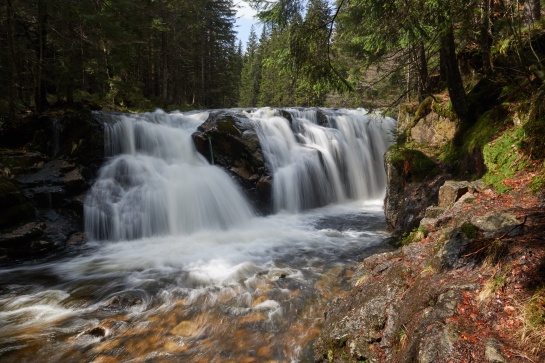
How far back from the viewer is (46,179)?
9602 mm

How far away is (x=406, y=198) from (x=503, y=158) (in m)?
2.67

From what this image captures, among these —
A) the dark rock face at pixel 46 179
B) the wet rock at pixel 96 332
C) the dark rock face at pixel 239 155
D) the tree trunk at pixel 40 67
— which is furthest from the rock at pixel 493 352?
the tree trunk at pixel 40 67

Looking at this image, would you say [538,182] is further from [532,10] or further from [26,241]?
[26,241]

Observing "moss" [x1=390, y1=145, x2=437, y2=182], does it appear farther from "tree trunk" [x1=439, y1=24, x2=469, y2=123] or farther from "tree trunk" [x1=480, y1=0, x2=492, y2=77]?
"tree trunk" [x1=480, y1=0, x2=492, y2=77]

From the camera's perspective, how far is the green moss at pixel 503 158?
17.1 ft

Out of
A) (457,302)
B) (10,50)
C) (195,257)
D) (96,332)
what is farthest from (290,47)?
(10,50)

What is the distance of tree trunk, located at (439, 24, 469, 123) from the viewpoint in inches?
266

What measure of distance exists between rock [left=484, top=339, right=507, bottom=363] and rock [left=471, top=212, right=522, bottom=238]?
55.6 inches

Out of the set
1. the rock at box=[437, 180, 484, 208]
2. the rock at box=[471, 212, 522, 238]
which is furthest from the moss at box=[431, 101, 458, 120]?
the rock at box=[471, 212, 522, 238]

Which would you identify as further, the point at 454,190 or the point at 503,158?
the point at 454,190

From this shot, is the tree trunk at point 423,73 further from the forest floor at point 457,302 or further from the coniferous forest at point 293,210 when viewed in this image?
the forest floor at point 457,302

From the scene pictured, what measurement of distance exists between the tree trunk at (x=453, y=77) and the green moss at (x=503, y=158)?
1826 mm

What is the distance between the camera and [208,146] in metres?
13.1

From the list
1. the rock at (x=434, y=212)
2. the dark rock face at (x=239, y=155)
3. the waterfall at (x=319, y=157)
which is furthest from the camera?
the waterfall at (x=319, y=157)
